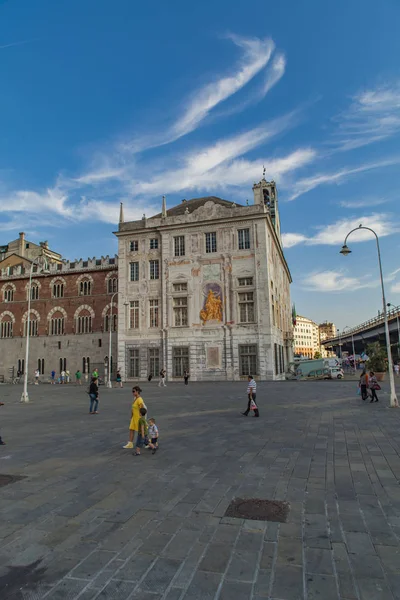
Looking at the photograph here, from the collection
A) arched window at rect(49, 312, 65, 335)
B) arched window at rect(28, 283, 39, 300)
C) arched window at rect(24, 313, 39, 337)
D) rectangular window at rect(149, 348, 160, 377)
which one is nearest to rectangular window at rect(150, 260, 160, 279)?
rectangular window at rect(149, 348, 160, 377)

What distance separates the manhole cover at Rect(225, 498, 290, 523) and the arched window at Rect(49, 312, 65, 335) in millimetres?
49088

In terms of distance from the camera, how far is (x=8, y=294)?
181 feet

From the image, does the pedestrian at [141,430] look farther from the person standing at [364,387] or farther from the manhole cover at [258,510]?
the person standing at [364,387]

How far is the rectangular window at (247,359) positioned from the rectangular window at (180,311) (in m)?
7.04

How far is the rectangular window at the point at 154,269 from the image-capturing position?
43.9 m

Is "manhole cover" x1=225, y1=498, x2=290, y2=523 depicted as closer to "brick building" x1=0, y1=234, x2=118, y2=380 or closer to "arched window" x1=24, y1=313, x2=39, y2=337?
"brick building" x1=0, y1=234, x2=118, y2=380

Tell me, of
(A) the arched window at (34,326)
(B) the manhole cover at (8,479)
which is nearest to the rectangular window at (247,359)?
(A) the arched window at (34,326)

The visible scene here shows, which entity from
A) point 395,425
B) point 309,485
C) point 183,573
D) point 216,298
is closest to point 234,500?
point 309,485

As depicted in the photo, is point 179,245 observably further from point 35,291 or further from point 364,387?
point 364,387

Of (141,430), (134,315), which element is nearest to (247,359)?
(134,315)

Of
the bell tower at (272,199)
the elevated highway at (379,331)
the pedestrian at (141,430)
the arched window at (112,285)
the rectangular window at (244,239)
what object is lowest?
the pedestrian at (141,430)

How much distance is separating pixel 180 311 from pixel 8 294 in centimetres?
2881

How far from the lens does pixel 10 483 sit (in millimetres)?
7215

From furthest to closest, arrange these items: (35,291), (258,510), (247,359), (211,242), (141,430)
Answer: (35,291) < (211,242) < (247,359) < (141,430) < (258,510)
